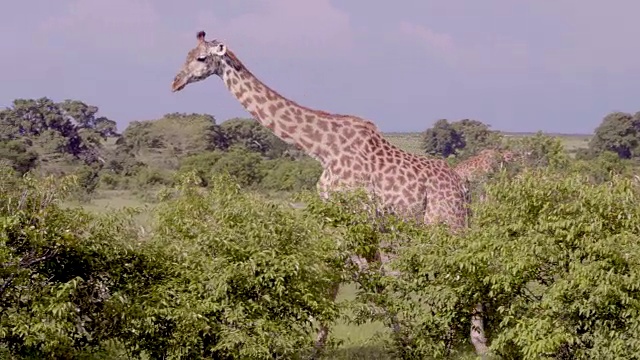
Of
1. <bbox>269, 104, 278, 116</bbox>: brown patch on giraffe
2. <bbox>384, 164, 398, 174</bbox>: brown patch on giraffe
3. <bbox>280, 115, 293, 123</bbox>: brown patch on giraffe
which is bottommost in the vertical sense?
<bbox>384, 164, 398, 174</bbox>: brown patch on giraffe

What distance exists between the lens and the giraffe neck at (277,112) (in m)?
13.7

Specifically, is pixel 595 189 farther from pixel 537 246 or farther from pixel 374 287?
pixel 374 287

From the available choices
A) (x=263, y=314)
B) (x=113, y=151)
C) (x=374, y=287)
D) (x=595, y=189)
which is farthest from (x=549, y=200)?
(x=113, y=151)

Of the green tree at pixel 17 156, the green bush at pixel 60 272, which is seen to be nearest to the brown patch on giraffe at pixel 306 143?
the green bush at pixel 60 272

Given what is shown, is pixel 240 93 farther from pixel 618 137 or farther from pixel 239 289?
pixel 618 137

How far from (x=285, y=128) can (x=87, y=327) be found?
518cm

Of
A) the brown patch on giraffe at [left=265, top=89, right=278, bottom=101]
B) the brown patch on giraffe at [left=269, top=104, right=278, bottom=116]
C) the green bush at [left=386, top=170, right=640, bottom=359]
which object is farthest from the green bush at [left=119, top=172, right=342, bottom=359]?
the brown patch on giraffe at [left=265, top=89, right=278, bottom=101]

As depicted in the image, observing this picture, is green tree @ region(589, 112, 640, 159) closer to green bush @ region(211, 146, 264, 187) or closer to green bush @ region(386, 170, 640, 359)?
green bush @ region(211, 146, 264, 187)

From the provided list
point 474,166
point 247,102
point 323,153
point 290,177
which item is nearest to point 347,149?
point 323,153

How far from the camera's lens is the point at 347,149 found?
1342 centimetres

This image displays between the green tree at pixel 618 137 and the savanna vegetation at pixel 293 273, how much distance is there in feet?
135

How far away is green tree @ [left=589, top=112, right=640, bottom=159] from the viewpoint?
167ft

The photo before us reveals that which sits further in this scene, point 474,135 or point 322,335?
point 474,135

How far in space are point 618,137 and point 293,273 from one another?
146 ft
